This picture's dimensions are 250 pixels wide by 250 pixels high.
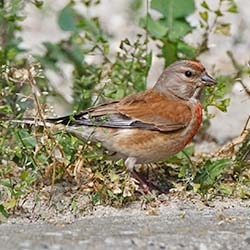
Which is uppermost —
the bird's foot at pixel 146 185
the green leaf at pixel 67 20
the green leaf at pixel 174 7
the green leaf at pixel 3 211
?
the green leaf at pixel 174 7

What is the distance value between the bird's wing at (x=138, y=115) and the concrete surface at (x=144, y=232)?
55 centimetres

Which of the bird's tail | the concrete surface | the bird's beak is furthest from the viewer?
the bird's beak

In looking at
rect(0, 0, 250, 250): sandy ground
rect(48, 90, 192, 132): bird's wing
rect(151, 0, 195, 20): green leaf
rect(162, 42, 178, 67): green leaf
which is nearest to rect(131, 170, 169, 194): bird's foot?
rect(0, 0, 250, 250): sandy ground

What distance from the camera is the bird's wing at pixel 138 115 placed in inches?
223

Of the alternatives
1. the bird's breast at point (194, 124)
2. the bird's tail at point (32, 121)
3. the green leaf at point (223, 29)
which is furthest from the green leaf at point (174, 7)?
the bird's tail at point (32, 121)

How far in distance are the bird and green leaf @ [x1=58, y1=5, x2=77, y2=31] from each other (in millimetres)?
1764

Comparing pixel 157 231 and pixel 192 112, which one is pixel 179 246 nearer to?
pixel 157 231

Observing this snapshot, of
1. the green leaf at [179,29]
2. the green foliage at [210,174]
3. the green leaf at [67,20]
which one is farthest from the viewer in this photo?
the green leaf at [67,20]

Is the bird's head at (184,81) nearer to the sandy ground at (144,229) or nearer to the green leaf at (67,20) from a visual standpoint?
the sandy ground at (144,229)

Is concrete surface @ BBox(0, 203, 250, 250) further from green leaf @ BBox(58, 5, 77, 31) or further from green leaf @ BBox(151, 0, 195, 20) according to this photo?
green leaf @ BBox(58, 5, 77, 31)

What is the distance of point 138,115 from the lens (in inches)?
226

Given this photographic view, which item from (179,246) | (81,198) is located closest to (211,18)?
(81,198)

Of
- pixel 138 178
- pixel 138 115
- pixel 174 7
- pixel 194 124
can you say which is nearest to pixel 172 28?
pixel 174 7

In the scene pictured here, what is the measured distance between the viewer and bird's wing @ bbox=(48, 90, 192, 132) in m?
5.66
